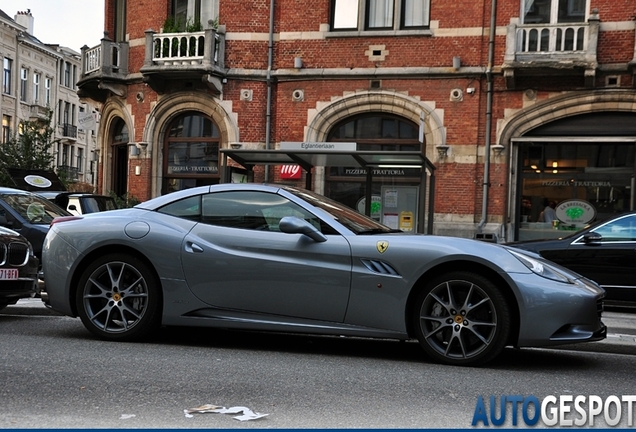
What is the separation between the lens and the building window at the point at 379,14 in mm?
20781

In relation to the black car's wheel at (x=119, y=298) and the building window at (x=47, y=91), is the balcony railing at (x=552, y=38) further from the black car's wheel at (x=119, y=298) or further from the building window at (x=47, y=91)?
the building window at (x=47, y=91)

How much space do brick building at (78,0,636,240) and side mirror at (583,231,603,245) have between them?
24.1 feet

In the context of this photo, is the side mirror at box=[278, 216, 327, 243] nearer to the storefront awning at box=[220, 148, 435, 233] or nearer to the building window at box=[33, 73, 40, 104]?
the storefront awning at box=[220, 148, 435, 233]

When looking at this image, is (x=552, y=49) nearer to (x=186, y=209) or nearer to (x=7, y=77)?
(x=186, y=209)

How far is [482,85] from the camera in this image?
20.1 meters

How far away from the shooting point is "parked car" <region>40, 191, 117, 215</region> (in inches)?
616

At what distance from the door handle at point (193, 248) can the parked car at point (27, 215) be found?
651cm

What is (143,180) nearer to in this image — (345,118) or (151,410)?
(345,118)

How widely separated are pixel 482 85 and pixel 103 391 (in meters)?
16.2

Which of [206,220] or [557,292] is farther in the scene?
[206,220]

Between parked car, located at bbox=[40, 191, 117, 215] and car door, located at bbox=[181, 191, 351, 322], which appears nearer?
car door, located at bbox=[181, 191, 351, 322]

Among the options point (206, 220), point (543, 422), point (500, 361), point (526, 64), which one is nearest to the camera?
point (543, 422)

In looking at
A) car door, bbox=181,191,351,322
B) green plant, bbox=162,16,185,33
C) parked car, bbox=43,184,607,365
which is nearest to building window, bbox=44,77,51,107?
green plant, bbox=162,16,185,33

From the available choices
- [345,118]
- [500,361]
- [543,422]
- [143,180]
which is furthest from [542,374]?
[143,180]
